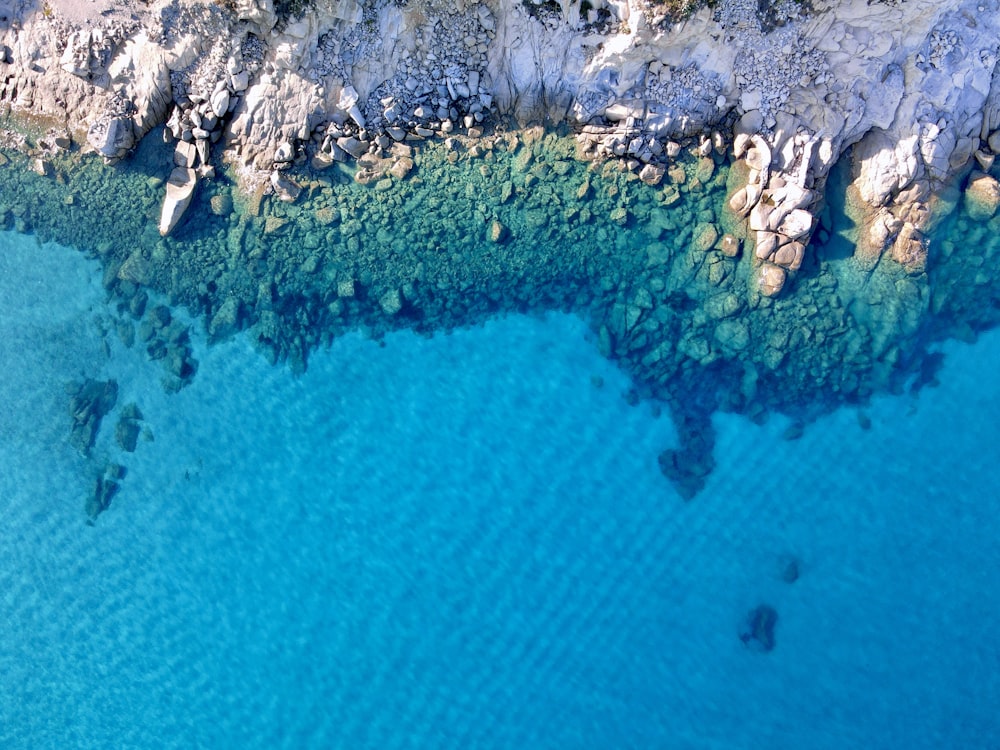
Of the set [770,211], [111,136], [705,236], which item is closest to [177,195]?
[111,136]

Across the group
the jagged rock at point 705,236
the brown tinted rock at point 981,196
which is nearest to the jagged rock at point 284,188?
the jagged rock at point 705,236

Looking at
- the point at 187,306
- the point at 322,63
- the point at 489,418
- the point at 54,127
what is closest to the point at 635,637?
the point at 489,418

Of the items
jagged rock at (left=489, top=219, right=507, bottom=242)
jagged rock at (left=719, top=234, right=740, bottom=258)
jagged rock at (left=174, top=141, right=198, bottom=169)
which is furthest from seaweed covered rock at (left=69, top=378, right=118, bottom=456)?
jagged rock at (left=719, top=234, right=740, bottom=258)

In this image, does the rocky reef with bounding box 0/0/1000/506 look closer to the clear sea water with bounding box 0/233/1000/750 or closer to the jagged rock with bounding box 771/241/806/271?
the jagged rock with bounding box 771/241/806/271

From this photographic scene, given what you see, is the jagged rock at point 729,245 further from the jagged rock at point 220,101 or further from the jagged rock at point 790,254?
the jagged rock at point 220,101

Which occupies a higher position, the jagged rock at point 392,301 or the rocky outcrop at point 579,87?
the rocky outcrop at point 579,87

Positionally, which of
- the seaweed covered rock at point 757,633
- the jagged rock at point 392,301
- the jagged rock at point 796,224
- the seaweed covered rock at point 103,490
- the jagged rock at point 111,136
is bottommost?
the seaweed covered rock at point 757,633
